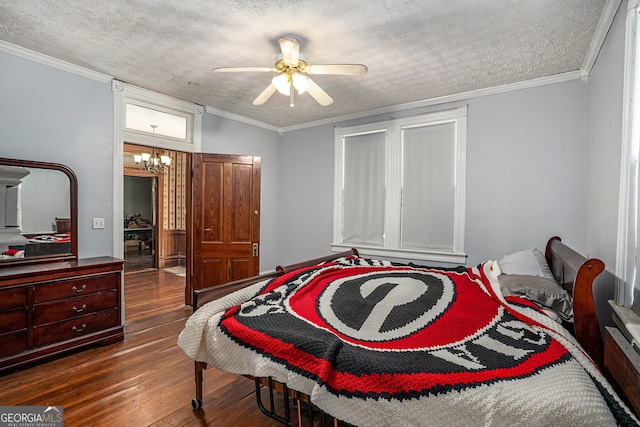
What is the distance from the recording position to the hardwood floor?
1942 millimetres

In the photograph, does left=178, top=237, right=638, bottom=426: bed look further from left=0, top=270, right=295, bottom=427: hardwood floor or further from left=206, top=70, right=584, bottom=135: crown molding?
left=206, top=70, right=584, bottom=135: crown molding

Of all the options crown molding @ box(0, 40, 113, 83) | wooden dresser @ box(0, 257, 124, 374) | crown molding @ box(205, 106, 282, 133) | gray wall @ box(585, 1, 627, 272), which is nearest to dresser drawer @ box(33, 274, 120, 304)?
wooden dresser @ box(0, 257, 124, 374)

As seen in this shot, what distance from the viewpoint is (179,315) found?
378cm

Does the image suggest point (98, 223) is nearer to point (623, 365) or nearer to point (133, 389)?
point (133, 389)

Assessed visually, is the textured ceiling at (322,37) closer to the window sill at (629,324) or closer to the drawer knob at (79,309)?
the window sill at (629,324)

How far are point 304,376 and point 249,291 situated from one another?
0.84 m

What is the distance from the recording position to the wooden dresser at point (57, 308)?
7.92ft

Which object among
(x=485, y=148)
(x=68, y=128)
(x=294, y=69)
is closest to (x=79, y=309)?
(x=68, y=128)

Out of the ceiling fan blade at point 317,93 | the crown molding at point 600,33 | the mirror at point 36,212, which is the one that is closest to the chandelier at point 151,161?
the mirror at point 36,212

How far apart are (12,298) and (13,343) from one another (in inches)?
13.7

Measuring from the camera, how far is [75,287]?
9.05 feet

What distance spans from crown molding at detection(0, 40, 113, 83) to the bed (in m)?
2.73

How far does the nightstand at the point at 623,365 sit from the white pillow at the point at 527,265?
93 centimetres

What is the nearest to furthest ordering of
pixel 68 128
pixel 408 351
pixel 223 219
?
pixel 408 351 → pixel 68 128 → pixel 223 219
